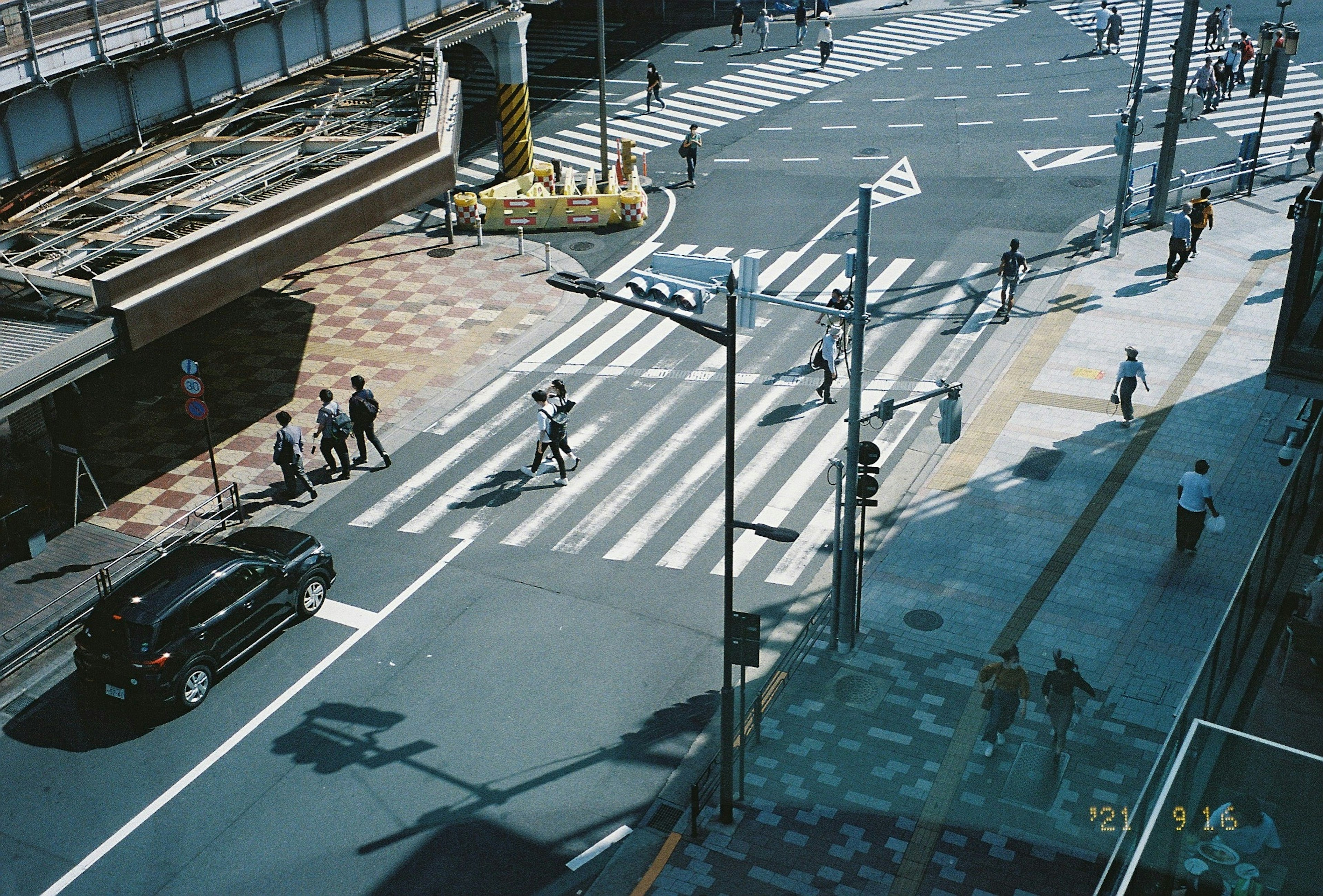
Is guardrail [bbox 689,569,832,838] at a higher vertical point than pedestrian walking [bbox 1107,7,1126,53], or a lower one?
lower

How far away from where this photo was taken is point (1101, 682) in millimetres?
17922

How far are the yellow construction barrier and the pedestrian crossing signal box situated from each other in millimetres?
22058

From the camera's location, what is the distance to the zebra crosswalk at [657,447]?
2188cm

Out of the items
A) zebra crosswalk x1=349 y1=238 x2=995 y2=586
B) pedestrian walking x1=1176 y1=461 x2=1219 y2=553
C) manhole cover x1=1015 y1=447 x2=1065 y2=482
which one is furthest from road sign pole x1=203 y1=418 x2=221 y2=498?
pedestrian walking x1=1176 y1=461 x2=1219 y2=553

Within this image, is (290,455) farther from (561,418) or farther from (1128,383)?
(1128,383)

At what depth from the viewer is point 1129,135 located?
3036cm

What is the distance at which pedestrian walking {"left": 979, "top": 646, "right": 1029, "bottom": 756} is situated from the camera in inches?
636

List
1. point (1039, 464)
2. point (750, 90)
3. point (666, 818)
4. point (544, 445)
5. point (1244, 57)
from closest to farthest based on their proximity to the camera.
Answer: point (666, 818) < point (544, 445) < point (1039, 464) < point (1244, 57) < point (750, 90)

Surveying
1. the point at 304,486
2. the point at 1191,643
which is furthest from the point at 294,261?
the point at 1191,643

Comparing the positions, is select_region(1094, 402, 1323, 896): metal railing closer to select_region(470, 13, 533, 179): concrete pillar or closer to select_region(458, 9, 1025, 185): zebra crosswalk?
select_region(470, 13, 533, 179): concrete pillar

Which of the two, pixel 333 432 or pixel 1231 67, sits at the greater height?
pixel 1231 67

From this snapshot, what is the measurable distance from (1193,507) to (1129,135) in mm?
13489

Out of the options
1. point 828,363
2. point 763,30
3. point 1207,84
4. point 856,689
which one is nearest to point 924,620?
point 856,689

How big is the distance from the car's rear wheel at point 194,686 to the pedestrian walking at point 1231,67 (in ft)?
130
